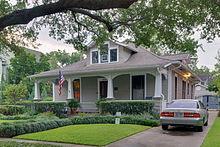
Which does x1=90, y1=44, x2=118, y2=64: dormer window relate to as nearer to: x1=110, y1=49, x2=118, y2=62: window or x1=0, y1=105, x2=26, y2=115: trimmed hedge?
x1=110, y1=49, x2=118, y2=62: window

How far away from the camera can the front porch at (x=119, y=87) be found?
45.0 ft

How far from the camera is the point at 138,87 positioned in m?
15.4

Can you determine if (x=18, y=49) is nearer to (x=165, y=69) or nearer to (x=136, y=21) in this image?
(x=136, y=21)

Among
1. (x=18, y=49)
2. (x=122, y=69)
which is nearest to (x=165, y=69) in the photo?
(x=122, y=69)

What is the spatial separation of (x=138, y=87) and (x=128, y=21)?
26.5ft

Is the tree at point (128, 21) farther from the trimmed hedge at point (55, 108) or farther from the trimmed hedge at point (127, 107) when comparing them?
the trimmed hedge at point (55, 108)

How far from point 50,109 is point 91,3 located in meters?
11.8

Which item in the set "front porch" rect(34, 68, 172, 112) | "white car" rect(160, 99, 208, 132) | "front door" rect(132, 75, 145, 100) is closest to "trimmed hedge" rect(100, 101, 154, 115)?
"front porch" rect(34, 68, 172, 112)

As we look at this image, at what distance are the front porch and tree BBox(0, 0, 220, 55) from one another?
4990 mm

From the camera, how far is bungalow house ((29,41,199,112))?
13617mm

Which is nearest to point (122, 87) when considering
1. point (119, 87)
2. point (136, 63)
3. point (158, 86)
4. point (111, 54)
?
point (119, 87)

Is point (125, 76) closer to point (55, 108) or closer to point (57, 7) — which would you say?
point (55, 108)

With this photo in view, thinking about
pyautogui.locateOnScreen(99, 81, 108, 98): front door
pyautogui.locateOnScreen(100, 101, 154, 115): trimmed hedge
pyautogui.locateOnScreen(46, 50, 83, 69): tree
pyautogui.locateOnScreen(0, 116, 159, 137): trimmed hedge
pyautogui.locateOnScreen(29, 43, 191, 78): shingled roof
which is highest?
pyautogui.locateOnScreen(46, 50, 83, 69): tree

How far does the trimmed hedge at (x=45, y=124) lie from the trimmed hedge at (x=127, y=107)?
5.78 ft
